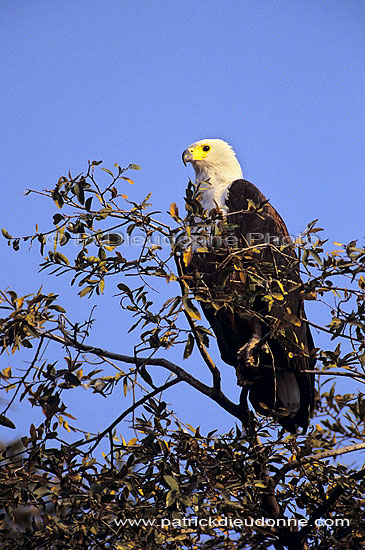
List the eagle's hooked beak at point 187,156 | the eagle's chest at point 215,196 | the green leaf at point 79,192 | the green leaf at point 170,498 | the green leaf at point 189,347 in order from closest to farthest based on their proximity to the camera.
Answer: the green leaf at point 170,498 < the green leaf at point 189,347 < the green leaf at point 79,192 < the eagle's chest at point 215,196 < the eagle's hooked beak at point 187,156

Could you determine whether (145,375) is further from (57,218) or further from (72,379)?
(57,218)

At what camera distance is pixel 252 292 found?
2611 mm

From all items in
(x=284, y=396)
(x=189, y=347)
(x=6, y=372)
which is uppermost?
(x=284, y=396)

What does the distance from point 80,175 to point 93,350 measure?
0.77 meters

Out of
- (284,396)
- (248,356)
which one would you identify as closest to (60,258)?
(248,356)

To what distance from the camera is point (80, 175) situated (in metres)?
2.73

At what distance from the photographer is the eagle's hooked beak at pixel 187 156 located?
16.3ft

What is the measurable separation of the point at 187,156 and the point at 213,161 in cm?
20

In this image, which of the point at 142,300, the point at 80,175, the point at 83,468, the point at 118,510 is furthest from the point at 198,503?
the point at 80,175

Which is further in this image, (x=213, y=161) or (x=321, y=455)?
(x=213, y=161)

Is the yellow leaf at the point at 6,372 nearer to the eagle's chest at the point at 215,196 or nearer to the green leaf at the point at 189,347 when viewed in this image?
the green leaf at the point at 189,347

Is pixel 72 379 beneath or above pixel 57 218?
beneath

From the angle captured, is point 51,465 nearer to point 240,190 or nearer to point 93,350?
point 93,350

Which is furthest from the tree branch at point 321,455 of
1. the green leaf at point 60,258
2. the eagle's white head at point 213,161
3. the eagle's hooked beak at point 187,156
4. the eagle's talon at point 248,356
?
the eagle's hooked beak at point 187,156
